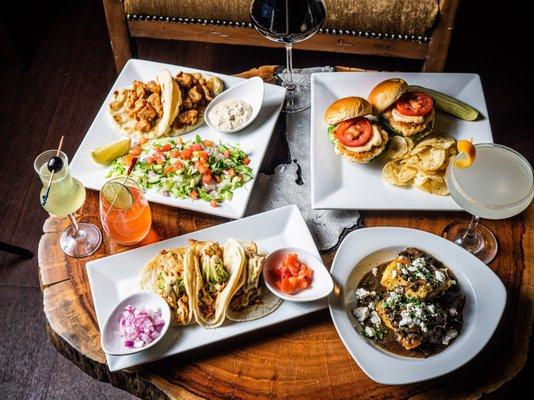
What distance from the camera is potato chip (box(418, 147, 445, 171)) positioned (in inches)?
93.2

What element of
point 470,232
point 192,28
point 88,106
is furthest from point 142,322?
point 88,106

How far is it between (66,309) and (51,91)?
248cm

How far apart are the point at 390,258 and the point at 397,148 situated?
51 centimetres

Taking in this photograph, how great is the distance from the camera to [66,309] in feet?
7.37

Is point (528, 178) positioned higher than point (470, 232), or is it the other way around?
point (528, 178)

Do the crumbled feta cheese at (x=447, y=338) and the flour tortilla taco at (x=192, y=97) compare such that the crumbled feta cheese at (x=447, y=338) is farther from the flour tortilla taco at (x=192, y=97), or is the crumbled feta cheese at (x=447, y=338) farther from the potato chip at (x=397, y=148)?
the flour tortilla taco at (x=192, y=97)

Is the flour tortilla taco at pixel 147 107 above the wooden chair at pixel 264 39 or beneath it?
above

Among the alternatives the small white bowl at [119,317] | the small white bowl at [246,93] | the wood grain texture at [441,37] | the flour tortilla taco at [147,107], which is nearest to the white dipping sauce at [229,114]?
the small white bowl at [246,93]

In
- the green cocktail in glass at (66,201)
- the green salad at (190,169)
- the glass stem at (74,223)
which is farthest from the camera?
the green salad at (190,169)

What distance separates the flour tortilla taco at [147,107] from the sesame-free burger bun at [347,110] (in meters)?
0.70

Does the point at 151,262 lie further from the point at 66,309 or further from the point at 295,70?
the point at 295,70

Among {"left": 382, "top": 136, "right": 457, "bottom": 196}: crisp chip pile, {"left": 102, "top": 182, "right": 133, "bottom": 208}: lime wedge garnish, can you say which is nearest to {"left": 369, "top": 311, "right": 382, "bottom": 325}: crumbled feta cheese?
{"left": 382, "top": 136, "right": 457, "bottom": 196}: crisp chip pile

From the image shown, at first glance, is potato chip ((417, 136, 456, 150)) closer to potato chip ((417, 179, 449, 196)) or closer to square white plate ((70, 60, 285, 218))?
potato chip ((417, 179, 449, 196))

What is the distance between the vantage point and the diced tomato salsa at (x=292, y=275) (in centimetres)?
214
